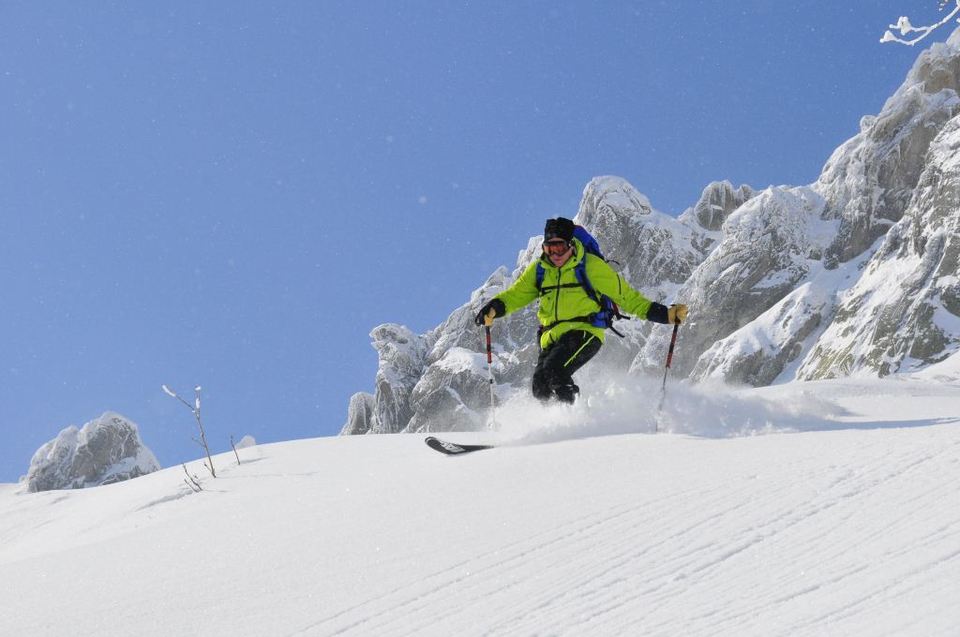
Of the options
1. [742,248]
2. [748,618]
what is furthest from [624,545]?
[742,248]

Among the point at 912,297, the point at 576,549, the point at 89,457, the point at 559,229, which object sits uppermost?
the point at 89,457

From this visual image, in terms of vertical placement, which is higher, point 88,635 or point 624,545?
point 88,635

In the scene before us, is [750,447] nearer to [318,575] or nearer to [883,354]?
[318,575]

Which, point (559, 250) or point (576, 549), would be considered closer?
point (576, 549)

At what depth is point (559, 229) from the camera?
25.6ft

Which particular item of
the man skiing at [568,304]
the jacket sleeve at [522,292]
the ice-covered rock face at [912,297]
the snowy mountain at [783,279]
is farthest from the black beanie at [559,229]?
the ice-covered rock face at [912,297]

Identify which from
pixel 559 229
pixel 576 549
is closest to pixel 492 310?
pixel 559 229

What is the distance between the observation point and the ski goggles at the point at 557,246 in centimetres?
785

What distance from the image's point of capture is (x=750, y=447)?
4926 mm

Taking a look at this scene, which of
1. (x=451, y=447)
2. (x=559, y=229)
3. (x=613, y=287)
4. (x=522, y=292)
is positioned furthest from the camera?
(x=522, y=292)

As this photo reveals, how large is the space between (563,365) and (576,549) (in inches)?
178

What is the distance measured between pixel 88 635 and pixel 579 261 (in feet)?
18.6

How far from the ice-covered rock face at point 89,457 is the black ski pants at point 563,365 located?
67.5m

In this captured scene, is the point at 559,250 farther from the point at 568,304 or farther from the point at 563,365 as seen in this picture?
the point at 563,365
